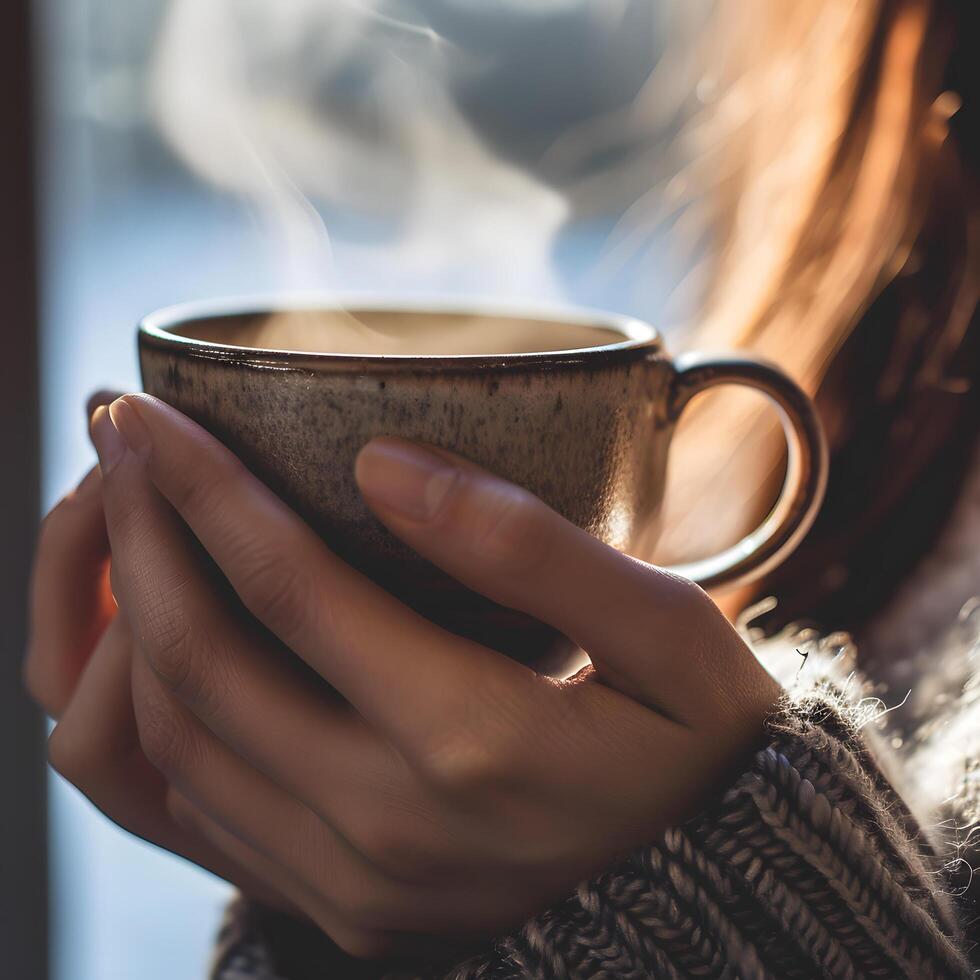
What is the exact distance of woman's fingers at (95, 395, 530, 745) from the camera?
15.7 inches

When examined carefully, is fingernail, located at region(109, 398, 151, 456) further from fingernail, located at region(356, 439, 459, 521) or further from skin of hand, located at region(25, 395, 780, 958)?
fingernail, located at region(356, 439, 459, 521)

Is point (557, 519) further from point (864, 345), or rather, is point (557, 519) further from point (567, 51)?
point (567, 51)

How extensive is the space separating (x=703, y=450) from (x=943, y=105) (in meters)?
0.41

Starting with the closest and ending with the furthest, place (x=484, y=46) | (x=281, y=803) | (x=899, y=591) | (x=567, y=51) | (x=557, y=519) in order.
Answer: (x=557, y=519) → (x=281, y=803) → (x=899, y=591) → (x=484, y=46) → (x=567, y=51)

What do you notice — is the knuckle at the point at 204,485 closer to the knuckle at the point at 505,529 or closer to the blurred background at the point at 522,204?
the knuckle at the point at 505,529

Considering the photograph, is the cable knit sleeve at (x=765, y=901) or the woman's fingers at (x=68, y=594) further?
the woman's fingers at (x=68, y=594)

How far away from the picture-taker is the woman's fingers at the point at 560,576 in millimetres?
375

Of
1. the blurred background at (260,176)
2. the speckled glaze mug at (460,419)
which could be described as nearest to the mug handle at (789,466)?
the speckled glaze mug at (460,419)

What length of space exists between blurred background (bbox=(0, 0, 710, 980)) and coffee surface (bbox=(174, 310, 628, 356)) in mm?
282

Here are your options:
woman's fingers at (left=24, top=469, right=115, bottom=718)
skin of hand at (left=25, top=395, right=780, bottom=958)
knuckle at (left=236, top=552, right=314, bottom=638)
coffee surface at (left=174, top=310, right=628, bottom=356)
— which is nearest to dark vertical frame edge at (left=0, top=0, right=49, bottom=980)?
woman's fingers at (left=24, top=469, right=115, bottom=718)

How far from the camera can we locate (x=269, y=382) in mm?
390

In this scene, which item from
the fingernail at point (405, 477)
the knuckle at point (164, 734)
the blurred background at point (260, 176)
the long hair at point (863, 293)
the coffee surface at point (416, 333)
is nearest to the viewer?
the fingernail at point (405, 477)

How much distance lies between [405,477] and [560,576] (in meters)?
0.08

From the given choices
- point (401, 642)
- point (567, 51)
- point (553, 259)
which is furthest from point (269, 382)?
point (567, 51)
